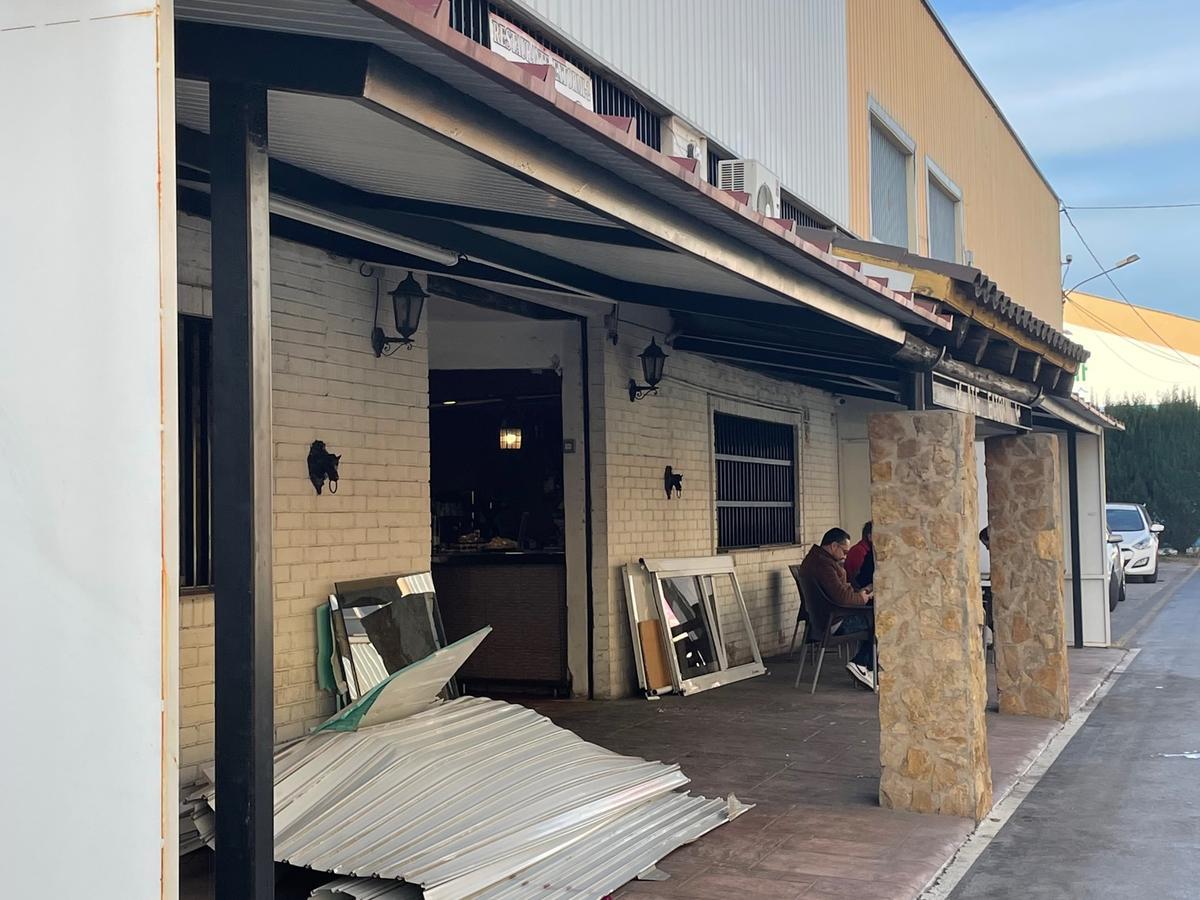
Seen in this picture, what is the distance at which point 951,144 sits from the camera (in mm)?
18438

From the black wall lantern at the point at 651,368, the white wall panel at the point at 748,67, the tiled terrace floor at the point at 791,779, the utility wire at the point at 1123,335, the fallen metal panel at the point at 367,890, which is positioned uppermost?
the utility wire at the point at 1123,335

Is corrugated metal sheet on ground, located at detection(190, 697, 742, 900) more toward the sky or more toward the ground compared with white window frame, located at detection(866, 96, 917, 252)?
more toward the ground

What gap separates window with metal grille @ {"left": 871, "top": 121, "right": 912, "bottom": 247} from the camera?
598 inches

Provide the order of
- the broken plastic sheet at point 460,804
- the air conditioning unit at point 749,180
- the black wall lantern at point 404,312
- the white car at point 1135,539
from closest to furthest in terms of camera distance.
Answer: the broken plastic sheet at point 460,804, the black wall lantern at point 404,312, the air conditioning unit at point 749,180, the white car at point 1135,539

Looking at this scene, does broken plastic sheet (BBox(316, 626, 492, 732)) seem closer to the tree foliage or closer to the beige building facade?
the tree foliage

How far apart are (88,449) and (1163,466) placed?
3183 cm

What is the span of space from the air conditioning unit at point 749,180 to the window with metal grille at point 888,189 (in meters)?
4.90

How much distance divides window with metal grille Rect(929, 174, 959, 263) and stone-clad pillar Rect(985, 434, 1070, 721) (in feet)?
29.5

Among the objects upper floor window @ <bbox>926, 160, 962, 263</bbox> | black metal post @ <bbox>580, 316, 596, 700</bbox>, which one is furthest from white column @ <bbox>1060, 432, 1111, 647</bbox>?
black metal post @ <bbox>580, 316, 596, 700</bbox>

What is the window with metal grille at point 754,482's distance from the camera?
1146 cm

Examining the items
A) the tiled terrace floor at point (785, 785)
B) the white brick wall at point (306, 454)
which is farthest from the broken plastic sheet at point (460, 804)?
the white brick wall at point (306, 454)

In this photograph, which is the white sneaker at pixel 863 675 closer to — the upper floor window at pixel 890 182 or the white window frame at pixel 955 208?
the upper floor window at pixel 890 182

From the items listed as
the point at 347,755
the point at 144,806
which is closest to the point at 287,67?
the point at 144,806

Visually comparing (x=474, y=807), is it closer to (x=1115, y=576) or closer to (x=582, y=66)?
(x=582, y=66)
